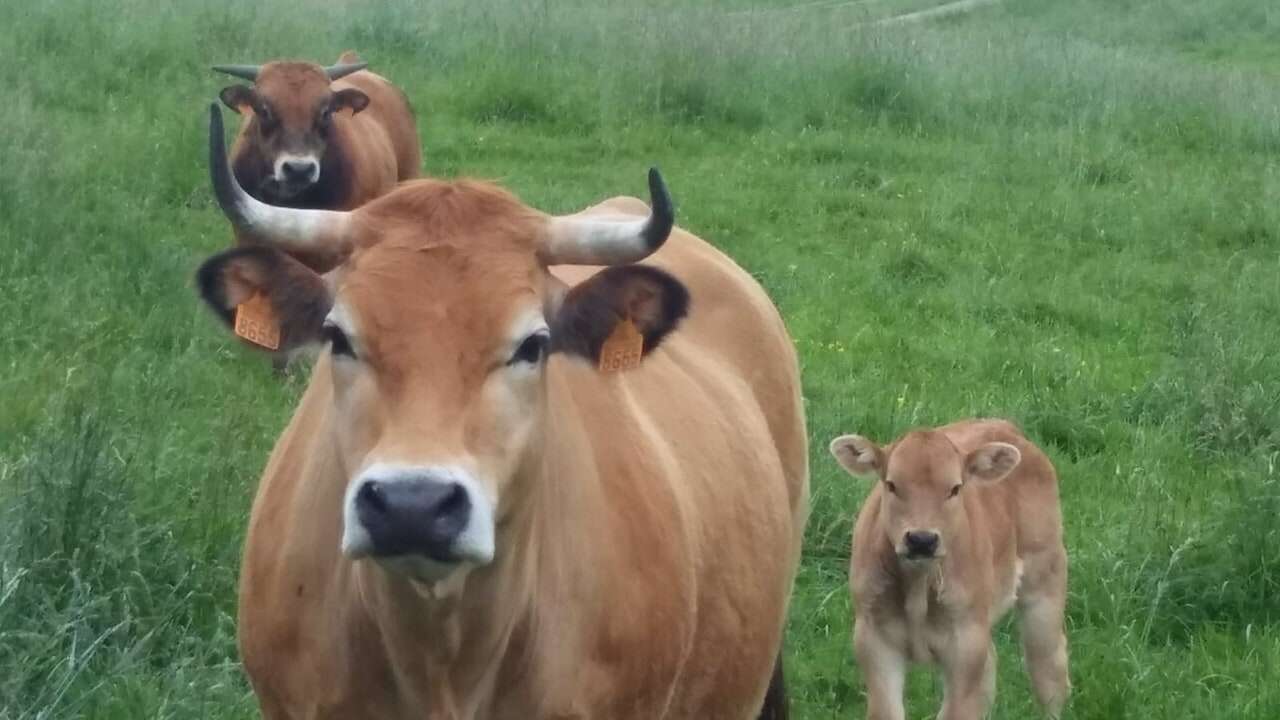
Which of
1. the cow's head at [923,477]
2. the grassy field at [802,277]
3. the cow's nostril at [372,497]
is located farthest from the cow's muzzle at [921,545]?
the cow's nostril at [372,497]

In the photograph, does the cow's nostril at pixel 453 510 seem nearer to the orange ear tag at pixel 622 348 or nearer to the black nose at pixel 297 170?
the orange ear tag at pixel 622 348

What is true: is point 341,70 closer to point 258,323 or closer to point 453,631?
point 258,323

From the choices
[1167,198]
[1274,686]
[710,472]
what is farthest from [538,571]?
[1167,198]

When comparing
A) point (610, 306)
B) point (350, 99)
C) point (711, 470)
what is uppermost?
point (610, 306)

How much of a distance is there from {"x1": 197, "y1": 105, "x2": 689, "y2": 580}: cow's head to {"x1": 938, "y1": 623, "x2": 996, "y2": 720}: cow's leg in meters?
2.56

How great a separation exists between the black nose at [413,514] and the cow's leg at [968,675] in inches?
130

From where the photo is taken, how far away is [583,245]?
3711 millimetres

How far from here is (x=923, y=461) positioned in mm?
6340

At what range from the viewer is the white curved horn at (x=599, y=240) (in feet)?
12.1

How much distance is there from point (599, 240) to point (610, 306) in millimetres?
160

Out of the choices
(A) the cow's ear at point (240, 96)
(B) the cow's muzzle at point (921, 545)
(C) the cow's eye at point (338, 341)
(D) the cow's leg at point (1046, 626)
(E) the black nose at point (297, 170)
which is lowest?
(E) the black nose at point (297, 170)

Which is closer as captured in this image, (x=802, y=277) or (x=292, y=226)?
(x=292, y=226)

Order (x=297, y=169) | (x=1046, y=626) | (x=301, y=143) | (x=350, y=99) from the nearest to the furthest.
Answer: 1. (x=1046, y=626)
2. (x=297, y=169)
3. (x=301, y=143)
4. (x=350, y=99)

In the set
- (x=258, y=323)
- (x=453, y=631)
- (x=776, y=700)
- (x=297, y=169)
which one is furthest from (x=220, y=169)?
(x=297, y=169)
